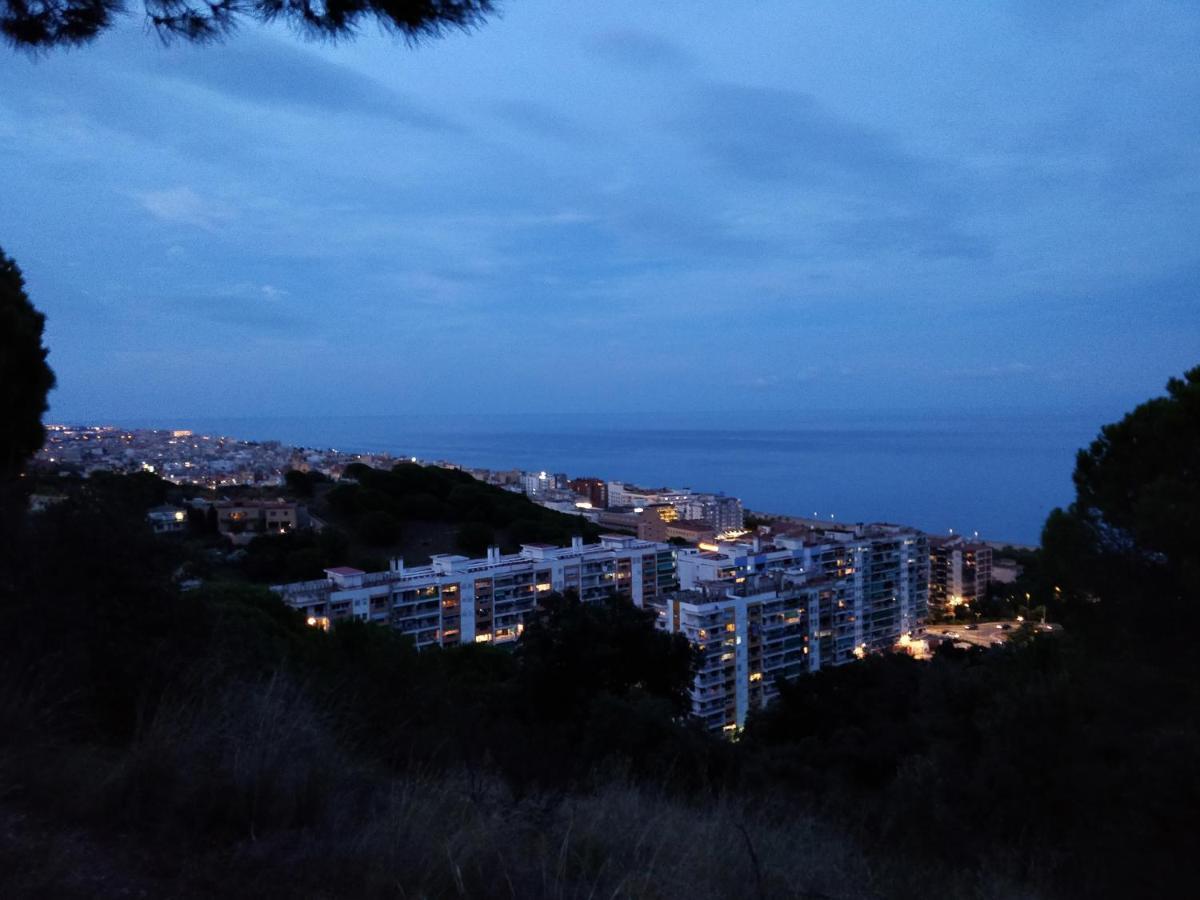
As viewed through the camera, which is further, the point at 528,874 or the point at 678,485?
the point at 678,485

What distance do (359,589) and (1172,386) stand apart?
1836 centimetres

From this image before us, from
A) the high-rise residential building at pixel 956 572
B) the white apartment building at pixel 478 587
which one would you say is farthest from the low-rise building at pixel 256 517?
the high-rise residential building at pixel 956 572

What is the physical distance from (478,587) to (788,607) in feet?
30.3

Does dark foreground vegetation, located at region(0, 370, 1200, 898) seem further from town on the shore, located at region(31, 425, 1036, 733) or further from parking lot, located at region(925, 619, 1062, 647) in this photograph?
parking lot, located at region(925, 619, 1062, 647)

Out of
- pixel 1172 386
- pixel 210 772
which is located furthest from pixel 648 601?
pixel 210 772

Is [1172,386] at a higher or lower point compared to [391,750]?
higher

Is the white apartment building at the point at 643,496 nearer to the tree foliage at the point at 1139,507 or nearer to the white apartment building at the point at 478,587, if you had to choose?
the white apartment building at the point at 478,587

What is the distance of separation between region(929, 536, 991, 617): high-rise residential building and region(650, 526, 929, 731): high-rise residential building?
8.49ft

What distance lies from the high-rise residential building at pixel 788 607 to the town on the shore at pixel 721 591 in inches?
1.9

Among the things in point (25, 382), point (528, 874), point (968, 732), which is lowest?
point (968, 732)

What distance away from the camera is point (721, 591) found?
21.2 m

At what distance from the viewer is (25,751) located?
2.10 metres

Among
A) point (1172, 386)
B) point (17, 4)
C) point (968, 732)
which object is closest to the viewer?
point (17, 4)

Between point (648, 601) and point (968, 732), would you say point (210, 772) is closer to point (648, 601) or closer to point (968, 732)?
point (968, 732)
